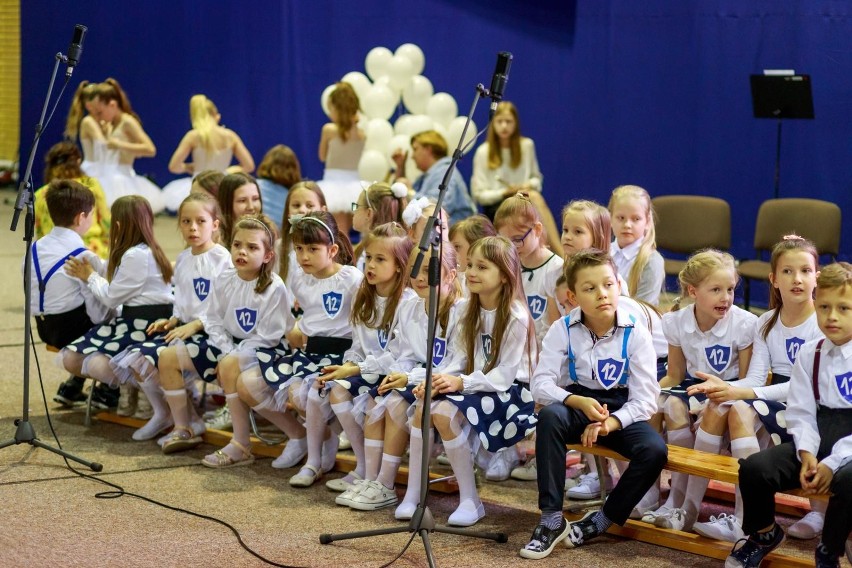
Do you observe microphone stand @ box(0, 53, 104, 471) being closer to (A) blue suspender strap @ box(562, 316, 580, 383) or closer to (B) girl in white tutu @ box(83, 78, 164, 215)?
(A) blue suspender strap @ box(562, 316, 580, 383)

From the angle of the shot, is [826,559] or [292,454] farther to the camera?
[292,454]

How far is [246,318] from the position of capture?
4.88 m

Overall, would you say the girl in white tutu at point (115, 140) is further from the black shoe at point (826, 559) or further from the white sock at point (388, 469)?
the black shoe at point (826, 559)

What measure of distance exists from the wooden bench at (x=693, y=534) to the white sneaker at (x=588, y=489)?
323 mm

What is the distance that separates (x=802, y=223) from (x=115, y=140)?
525 centimetres

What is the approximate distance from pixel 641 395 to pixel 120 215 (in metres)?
2.72

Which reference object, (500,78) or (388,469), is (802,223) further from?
(500,78)

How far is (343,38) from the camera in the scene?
12102mm

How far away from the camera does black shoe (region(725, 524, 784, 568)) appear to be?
3.50 metres

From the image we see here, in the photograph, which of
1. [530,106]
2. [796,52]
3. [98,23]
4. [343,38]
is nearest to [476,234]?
[796,52]

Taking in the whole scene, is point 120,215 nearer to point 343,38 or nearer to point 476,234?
point 476,234

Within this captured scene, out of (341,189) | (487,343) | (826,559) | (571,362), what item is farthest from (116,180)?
(826,559)

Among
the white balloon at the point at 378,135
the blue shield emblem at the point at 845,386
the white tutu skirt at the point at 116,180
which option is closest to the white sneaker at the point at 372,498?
the blue shield emblem at the point at 845,386

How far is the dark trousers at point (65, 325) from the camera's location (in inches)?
210
